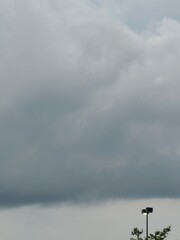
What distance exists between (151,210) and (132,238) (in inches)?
320

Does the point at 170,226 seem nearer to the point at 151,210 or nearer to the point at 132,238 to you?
the point at 132,238

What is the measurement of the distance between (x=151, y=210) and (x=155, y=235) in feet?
26.7

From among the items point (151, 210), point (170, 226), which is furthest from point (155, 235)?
point (151, 210)

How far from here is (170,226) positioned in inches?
2232

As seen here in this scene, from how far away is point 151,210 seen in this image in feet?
161

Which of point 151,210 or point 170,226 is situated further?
point 170,226

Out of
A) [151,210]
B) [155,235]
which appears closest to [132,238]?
[155,235]

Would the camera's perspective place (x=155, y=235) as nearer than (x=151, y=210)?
No

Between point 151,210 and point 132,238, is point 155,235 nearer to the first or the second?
point 132,238

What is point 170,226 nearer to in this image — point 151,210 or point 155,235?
point 155,235

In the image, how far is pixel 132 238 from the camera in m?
55.8

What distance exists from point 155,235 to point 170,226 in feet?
7.16

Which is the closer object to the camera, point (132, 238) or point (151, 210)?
point (151, 210)
